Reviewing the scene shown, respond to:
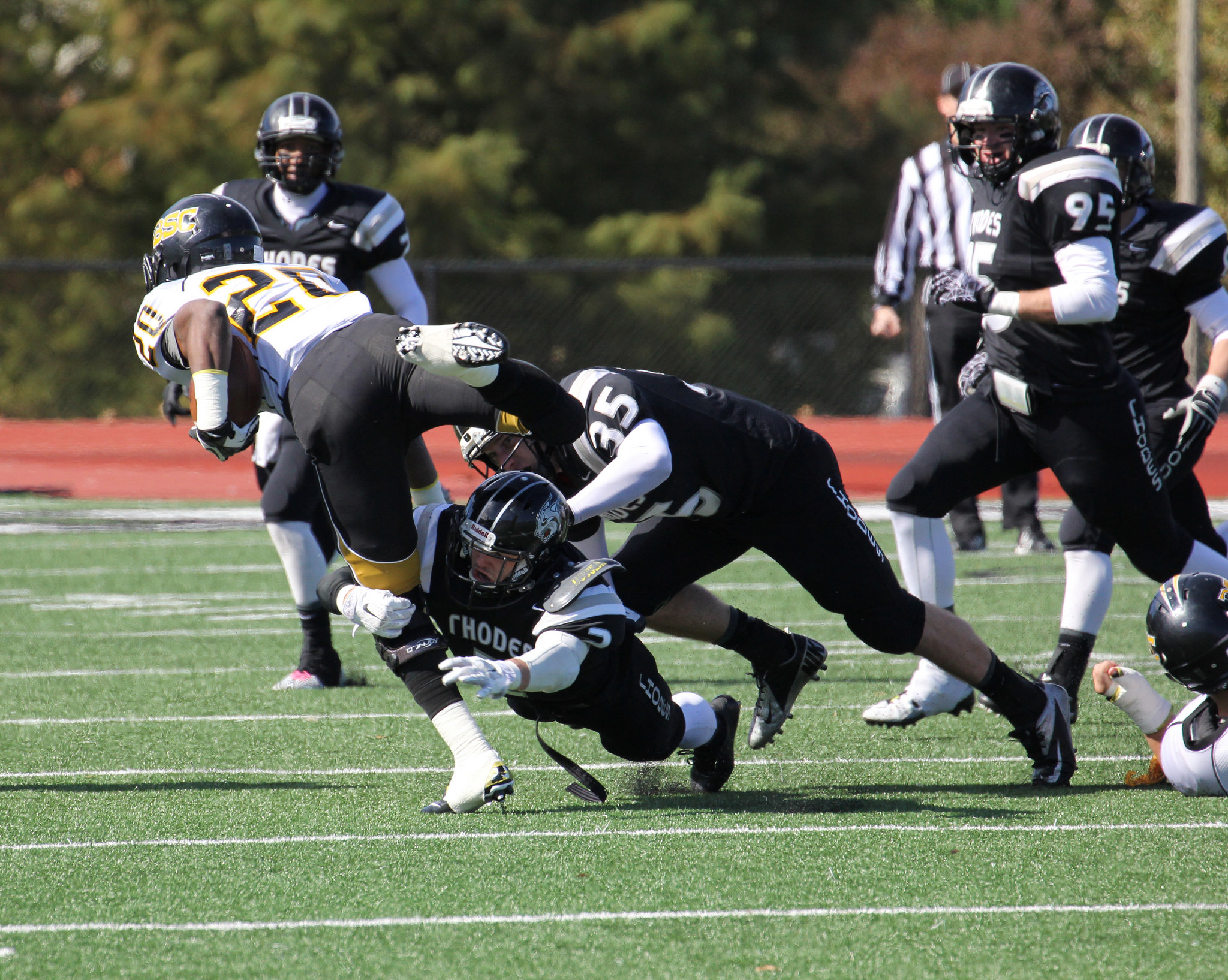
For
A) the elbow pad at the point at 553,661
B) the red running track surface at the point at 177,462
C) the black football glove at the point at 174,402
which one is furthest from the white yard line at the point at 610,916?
the red running track surface at the point at 177,462

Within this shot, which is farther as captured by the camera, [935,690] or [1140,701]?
[935,690]

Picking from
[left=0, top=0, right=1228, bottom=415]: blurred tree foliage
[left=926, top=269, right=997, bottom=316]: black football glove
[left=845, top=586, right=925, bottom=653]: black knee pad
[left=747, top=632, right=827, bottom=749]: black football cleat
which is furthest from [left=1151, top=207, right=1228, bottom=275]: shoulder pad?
[left=0, top=0, right=1228, bottom=415]: blurred tree foliage

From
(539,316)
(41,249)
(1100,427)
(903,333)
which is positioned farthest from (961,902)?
(41,249)

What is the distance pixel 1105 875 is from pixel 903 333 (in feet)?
37.0

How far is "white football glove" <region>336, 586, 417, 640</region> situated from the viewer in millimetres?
3561

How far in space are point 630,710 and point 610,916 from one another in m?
0.89

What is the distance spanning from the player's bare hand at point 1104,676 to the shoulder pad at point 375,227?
121 inches

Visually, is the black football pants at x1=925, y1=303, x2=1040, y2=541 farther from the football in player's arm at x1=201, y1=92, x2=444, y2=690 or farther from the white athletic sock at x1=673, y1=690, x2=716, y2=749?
the white athletic sock at x1=673, y1=690, x2=716, y2=749

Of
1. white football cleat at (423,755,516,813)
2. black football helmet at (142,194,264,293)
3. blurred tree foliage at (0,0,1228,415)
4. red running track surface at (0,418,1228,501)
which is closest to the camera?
white football cleat at (423,755,516,813)

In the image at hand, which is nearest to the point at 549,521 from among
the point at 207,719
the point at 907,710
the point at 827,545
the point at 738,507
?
the point at 738,507

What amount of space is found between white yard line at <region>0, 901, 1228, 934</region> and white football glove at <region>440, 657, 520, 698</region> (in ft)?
1.86

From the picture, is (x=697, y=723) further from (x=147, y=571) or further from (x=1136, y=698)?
(x=147, y=571)

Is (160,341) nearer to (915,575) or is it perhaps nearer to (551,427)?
(551,427)

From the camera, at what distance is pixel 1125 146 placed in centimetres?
468
